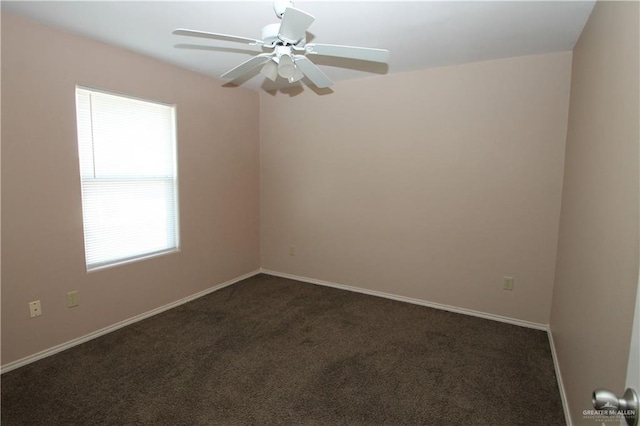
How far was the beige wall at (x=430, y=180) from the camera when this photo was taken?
2918mm

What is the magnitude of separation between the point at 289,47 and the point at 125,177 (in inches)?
80.9

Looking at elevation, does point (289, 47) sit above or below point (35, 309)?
above

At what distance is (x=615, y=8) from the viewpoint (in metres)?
1.57

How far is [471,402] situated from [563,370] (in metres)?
0.68

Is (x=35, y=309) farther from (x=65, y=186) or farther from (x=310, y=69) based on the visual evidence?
(x=310, y=69)

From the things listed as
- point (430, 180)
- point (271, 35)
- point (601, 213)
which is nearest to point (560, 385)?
point (601, 213)

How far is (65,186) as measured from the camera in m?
2.51

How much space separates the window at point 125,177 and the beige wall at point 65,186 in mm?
92

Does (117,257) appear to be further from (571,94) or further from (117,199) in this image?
(571,94)

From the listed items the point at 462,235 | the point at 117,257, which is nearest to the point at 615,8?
the point at 462,235

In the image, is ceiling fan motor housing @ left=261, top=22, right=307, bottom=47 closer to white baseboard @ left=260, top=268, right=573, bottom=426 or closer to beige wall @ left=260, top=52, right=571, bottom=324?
beige wall @ left=260, top=52, right=571, bottom=324

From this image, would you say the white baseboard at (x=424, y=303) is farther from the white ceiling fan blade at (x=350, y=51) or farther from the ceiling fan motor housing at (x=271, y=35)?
the ceiling fan motor housing at (x=271, y=35)

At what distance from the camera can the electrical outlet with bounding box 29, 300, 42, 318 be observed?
2.39m

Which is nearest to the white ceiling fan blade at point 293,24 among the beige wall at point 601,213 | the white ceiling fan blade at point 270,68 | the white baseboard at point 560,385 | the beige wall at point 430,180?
the white ceiling fan blade at point 270,68
